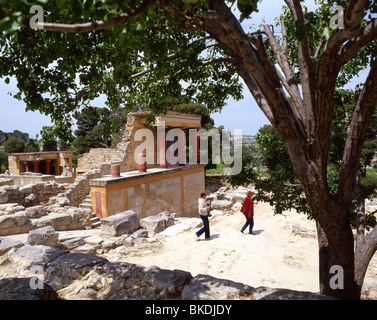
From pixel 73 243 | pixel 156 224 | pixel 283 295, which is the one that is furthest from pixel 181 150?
pixel 283 295

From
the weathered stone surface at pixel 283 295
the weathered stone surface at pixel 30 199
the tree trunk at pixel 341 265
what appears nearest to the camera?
the weathered stone surface at pixel 283 295

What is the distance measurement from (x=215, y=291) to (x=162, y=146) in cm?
1384

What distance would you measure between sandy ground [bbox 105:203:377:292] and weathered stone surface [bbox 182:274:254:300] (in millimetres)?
2908

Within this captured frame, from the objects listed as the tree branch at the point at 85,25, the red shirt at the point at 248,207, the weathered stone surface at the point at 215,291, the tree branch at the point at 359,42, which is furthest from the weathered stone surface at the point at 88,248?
the tree branch at the point at 359,42

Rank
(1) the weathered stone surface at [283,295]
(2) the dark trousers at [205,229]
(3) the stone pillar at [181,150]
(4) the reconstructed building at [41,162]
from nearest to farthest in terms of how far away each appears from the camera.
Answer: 1. (1) the weathered stone surface at [283,295]
2. (2) the dark trousers at [205,229]
3. (3) the stone pillar at [181,150]
4. (4) the reconstructed building at [41,162]

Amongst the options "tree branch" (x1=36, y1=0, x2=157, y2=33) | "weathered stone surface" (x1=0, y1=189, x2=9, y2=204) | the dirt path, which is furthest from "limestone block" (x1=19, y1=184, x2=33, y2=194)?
"tree branch" (x1=36, y1=0, x2=157, y2=33)

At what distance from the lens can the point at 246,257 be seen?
24.0 ft

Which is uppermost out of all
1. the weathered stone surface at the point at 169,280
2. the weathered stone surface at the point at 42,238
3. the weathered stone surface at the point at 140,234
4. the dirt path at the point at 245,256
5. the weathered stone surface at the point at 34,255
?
the weathered stone surface at the point at 169,280

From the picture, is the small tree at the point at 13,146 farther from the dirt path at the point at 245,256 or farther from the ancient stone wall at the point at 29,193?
the dirt path at the point at 245,256

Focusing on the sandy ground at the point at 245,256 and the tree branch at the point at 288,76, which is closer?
the tree branch at the point at 288,76

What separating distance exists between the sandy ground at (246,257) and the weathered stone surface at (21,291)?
3.60 metres

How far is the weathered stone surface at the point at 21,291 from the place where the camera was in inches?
118

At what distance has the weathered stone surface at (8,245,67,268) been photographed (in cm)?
457

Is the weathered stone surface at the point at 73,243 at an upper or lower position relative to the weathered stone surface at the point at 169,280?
lower
